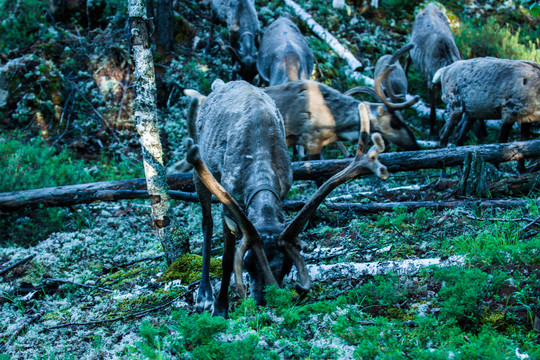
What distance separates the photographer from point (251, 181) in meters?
4.34

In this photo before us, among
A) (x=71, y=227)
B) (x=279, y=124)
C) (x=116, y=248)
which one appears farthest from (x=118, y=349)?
(x=71, y=227)

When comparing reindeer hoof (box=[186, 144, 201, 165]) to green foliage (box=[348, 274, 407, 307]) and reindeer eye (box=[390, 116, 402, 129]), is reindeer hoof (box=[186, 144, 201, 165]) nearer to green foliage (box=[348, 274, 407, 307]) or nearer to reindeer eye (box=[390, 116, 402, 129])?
green foliage (box=[348, 274, 407, 307])

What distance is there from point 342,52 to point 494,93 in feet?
19.2

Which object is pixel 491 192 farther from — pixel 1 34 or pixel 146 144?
pixel 1 34

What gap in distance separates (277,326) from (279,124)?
2.20 metres

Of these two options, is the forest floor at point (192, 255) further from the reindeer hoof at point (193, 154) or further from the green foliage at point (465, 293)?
the reindeer hoof at point (193, 154)

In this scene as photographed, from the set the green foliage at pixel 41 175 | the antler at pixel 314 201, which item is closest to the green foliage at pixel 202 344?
the antler at pixel 314 201

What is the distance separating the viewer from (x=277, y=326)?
3381 millimetres

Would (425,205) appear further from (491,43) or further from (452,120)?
(491,43)

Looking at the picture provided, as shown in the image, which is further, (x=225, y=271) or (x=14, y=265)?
(x=14, y=265)

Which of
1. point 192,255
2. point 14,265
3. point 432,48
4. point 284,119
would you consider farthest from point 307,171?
point 432,48

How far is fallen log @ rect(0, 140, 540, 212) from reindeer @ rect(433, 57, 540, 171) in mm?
763

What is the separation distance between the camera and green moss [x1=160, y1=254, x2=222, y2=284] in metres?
A: 5.08

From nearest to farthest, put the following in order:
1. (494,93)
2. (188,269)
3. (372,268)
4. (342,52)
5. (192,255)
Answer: (372,268) → (188,269) → (192,255) → (494,93) → (342,52)
